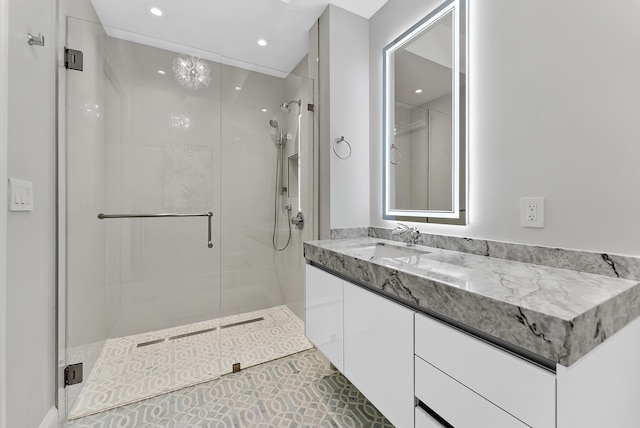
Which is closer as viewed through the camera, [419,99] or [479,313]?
[479,313]

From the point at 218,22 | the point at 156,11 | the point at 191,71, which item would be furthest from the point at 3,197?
the point at 218,22

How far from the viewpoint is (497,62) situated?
4.14 feet

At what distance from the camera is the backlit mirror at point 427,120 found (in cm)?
143

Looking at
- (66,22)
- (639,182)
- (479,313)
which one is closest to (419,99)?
(639,182)

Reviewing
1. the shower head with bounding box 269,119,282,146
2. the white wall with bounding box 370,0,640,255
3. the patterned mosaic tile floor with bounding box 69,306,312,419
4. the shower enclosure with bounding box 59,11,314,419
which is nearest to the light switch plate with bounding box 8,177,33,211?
the shower enclosure with bounding box 59,11,314,419

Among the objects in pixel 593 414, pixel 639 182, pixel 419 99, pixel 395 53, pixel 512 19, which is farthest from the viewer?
pixel 395 53

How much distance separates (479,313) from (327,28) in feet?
6.59

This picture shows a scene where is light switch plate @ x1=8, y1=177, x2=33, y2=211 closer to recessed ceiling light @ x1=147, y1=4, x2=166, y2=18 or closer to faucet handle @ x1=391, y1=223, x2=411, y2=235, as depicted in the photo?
recessed ceiling light @ x1=147, y1=4, x2=166, y2=18

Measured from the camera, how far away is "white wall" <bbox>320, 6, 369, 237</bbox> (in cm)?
189

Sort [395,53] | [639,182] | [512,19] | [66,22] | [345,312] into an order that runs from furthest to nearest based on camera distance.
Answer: [395,53] → [66,22] → [345,312] → [512,19] → [639,182]

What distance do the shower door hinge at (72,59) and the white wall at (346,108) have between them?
1447 millimetres

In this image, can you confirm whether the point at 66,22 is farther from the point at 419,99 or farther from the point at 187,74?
the point at 419,99

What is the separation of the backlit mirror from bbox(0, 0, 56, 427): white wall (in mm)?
1870

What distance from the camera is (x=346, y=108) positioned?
1942mm
